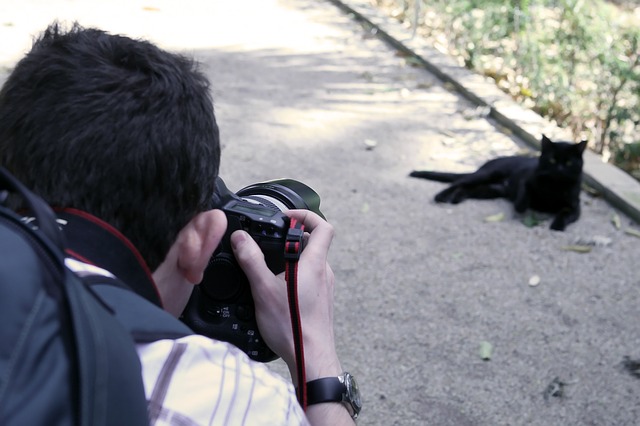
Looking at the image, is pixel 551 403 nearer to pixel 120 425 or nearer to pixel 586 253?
pixel 586 253

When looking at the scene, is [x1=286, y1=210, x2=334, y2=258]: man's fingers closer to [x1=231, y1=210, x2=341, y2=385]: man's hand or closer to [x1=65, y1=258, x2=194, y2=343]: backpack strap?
[x1=231, y1=210, x2=341, y2=385]: man's hand

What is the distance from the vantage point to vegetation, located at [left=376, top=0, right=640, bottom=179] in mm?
5320

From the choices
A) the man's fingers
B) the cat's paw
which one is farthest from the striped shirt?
the cat's paw

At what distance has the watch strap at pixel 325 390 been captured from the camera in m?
1.57

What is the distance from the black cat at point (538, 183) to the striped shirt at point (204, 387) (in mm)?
3522

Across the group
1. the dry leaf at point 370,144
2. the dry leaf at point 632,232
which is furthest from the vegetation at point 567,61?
the dry leaf at point 370,144

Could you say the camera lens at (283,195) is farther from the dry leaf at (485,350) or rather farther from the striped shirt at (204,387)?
the dry leaf at (485,350)

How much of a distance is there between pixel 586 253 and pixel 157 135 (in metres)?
3.34

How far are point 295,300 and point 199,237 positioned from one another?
1.02 feet

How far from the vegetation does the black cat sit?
2.52 feet

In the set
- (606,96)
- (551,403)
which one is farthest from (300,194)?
(606,96)

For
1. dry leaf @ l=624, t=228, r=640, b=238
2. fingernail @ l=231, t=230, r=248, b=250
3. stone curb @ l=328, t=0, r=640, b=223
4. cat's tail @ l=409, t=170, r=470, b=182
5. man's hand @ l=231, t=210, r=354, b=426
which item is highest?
fingernail @ l=231, t=230, r=248, b=250

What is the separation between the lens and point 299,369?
157 centimetres

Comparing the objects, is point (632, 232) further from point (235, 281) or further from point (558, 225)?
point (235, 281)
